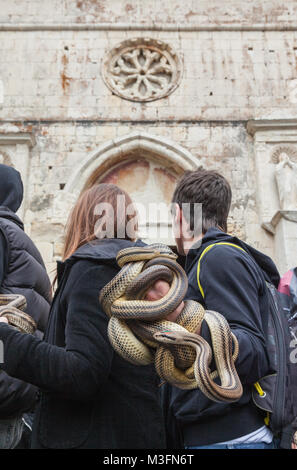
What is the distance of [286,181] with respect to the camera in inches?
318

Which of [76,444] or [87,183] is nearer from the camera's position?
[76,444]

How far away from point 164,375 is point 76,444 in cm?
44

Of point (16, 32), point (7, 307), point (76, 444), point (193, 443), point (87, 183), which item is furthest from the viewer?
point (16, 32)

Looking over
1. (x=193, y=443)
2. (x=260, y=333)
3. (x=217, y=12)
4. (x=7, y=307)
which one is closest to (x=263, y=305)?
(x=260, y=333)

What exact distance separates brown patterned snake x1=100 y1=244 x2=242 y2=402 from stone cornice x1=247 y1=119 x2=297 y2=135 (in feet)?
23.8

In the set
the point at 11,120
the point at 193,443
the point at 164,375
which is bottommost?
the point at 193,443

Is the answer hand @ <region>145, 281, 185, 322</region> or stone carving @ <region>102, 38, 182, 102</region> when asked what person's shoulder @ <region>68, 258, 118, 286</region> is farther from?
stone carving @ <region>102, 38, 182, 102</region>

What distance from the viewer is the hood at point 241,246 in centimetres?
216

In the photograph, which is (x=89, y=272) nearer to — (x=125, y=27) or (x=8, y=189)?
(x=8, y=189)

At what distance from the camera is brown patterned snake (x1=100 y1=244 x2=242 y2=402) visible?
1565 millimetres

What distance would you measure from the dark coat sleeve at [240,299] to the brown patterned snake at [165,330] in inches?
3.1

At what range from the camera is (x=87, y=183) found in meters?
8.52

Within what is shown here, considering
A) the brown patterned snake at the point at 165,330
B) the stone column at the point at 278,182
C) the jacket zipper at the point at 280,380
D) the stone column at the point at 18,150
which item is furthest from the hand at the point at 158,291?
the stone column at the point at 18,150

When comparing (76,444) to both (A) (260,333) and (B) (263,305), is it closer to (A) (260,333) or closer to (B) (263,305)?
(A) (260,333)
